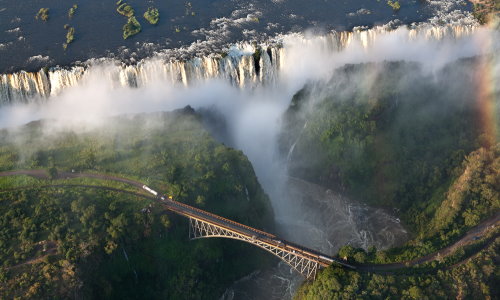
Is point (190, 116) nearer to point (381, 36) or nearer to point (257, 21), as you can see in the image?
point (257, 21)

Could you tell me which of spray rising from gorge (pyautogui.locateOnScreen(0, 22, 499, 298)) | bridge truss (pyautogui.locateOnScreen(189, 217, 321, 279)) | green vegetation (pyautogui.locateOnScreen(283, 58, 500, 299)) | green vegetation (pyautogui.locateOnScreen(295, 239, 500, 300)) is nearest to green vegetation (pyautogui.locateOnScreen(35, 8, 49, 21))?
spray rising from gorge (pyautogui.locateOnScreen(0, 22, 499, 298))

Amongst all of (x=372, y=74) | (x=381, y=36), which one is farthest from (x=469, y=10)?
(x=372, y=74)

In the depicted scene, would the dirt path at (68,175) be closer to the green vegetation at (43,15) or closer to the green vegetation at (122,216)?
the green vegetation at (122,216)

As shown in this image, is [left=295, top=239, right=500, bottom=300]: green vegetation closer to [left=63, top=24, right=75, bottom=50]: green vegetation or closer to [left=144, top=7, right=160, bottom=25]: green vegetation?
[left=63, top=24, right=75, bottom=50]: green vegetation

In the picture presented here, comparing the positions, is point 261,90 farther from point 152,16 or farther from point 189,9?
point 152,16

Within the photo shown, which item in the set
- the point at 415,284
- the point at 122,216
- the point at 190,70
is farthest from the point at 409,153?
the point at 122,216
